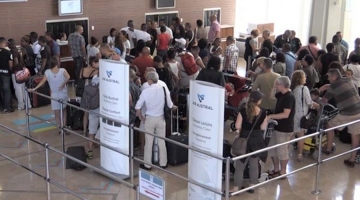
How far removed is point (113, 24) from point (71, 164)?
918cm

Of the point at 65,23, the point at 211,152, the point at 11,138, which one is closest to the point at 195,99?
the point at 211,152

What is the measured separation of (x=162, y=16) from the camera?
19.1m

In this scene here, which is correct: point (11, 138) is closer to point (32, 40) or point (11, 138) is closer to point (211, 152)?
point (32, 40)

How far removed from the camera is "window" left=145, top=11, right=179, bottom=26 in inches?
739

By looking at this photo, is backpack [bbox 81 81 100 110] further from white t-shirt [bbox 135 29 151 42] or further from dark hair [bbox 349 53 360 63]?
white t-shirt [bbox 135 29 151 42]

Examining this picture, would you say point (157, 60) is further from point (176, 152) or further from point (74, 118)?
point (74, 118)

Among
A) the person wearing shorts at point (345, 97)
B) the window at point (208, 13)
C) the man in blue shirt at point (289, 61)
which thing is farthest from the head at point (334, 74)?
the window at point (208, 13)

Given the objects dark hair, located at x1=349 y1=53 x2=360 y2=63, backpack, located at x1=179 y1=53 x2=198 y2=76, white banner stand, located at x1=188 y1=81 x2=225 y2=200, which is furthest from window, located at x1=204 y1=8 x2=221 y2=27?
white banner stand, located at x1=188 y1=81 x2=225 y2=200

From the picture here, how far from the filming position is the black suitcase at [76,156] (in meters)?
9.19

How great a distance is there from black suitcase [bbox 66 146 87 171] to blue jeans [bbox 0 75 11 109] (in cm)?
362

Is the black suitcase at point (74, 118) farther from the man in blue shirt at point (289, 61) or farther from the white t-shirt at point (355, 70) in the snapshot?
the white t-shirt at point (355, 70)

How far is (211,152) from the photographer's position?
6613 millimetres

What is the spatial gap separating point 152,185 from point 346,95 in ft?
14.6

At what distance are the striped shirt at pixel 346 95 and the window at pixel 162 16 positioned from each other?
1057 centimetres
